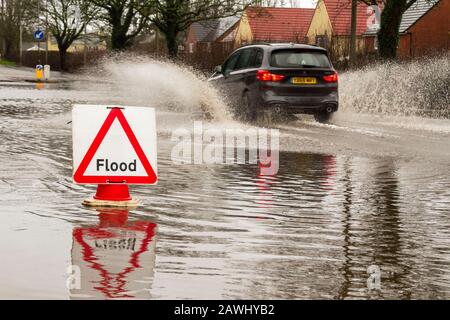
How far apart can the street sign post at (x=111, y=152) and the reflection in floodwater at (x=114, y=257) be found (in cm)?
52

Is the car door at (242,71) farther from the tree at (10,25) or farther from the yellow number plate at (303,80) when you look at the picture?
the tree at (10,25)

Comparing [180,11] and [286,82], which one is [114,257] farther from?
[180,11]

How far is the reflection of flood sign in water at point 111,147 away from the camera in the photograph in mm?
9148

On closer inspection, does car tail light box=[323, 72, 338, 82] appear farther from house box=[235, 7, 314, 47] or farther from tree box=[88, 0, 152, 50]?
house box=[235, 7, 314, 47]

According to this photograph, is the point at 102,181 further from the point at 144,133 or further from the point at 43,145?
the point at 43,145

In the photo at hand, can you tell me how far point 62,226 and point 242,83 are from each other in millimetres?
13031

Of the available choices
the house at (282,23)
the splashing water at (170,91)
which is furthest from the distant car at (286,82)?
the house at (282,23)

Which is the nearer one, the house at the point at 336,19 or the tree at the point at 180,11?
the tree at the point at 180,11

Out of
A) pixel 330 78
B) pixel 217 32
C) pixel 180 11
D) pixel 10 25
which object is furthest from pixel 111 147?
pixel 217 32

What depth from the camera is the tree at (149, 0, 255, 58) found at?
53094 millimetres

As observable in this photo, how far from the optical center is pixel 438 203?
9695 mm
